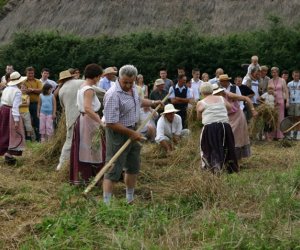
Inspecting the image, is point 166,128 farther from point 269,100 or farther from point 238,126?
point 269,100

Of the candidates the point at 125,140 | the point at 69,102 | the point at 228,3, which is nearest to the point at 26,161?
the point at 69,102

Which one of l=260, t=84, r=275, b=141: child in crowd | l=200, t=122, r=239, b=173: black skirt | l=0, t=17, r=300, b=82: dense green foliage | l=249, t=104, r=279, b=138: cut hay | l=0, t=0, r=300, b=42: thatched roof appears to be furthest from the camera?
l=0, t=0, r=300, b=42: thatched roof

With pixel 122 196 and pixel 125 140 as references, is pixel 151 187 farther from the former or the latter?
pixel 125 140

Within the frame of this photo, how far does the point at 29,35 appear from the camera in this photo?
22.3 m

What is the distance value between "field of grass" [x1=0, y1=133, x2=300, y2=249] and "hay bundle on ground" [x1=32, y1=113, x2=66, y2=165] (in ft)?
5.78

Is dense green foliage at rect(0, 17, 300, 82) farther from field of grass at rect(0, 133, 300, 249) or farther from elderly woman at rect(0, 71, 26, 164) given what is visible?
field of grass at rect(0, 133, 300, 249)

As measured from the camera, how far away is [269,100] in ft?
47.6

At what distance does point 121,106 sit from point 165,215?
164 centimetres

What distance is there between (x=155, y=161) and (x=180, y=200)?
3387 millimetres

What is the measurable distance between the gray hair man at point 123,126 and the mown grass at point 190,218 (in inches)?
13.7

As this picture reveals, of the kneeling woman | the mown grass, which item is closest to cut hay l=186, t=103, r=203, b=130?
the kneeling woman

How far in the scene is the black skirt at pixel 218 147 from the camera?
9.32m

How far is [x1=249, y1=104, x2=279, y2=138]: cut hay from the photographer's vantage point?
13.4 meters

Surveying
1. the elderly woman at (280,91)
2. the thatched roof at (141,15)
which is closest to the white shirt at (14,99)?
the elderly woman at (280,91)
